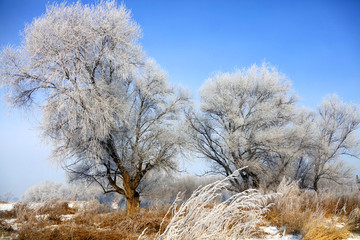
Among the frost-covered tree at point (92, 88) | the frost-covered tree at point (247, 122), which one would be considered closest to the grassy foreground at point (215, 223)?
the frost-covered tree at point (92, 88)

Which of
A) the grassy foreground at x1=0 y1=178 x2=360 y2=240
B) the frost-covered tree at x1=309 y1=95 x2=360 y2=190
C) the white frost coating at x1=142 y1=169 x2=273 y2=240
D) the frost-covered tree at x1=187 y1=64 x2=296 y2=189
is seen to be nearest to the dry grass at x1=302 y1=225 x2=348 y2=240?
the grassy foreground at x1=0 y1=178 x2=360 y2=240

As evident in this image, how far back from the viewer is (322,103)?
21.0 meters

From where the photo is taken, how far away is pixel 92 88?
868 cm

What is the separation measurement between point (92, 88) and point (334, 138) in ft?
65.6

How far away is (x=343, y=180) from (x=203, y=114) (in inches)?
590

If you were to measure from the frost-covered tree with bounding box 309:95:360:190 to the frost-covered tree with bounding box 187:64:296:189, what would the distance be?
442cm

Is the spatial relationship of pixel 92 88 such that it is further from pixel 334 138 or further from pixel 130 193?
pixel 334 138

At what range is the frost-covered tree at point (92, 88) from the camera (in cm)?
825

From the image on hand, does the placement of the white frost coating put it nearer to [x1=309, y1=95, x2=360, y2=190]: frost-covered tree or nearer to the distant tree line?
the distant tree line

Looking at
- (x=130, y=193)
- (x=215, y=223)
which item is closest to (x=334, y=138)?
(x=130, y=193)

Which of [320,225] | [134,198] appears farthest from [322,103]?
[320,225]

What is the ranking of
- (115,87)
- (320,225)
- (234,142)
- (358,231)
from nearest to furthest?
(320,225) → (358,231) → (115,87) → (234,142)

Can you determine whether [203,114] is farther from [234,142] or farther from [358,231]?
[358,231]

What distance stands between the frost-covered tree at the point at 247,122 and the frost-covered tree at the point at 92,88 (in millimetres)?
4551
